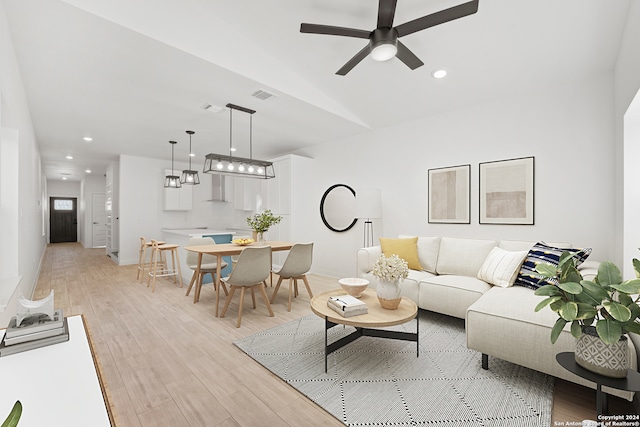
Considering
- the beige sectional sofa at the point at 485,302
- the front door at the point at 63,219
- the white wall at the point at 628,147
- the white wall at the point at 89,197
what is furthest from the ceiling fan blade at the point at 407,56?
the front door at the point at 63,219

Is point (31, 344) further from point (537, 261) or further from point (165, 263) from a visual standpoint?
point (165, 263)

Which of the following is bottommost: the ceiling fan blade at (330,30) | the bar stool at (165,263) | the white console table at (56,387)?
the bar stool at (165,263)

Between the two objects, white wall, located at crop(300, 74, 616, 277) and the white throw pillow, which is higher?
white wall, located at crop(300, 74, 616, 277)

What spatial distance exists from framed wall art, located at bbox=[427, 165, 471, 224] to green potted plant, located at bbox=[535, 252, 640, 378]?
2.40 m

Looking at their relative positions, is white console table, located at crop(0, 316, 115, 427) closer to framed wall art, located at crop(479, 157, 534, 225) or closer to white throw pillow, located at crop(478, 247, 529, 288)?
white throw pillow, located at crop(478, 247, 529, 288)

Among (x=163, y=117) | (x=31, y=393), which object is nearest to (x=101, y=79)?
(x=163, y=117)

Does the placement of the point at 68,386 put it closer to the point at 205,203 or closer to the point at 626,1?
the point at 626,1

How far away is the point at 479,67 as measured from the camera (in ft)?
10.2

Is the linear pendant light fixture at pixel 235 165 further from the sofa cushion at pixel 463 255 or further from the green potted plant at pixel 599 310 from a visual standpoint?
the green potted plant at pixel 599 310

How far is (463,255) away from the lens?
3.48 metres

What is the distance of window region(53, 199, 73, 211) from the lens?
38.6 feet

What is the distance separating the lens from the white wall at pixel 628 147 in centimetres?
215

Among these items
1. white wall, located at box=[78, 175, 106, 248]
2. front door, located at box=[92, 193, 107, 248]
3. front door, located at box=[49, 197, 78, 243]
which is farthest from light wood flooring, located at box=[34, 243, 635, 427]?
front door, located at box=[49, 197, 78, 243]

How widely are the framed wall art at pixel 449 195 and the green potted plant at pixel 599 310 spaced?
2.40 m
